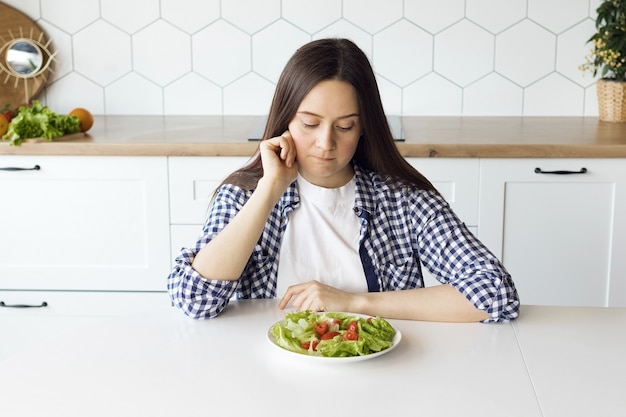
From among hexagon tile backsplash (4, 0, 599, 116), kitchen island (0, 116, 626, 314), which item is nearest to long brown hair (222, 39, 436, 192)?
kitchen island (0, 116, 626, 314)

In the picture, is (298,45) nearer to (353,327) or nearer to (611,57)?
(611,57)

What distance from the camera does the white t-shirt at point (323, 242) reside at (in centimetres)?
181

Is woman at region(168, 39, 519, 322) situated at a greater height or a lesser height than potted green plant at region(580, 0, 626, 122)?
lesser

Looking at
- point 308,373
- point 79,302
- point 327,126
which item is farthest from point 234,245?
point 79,302

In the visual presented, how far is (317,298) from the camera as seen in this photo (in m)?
1.58

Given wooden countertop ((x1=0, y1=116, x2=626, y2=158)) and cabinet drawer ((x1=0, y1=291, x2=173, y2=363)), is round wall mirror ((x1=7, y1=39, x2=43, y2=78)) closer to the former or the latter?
wooden countertop ((x1=0, y1=116, x2=626, y2=158))

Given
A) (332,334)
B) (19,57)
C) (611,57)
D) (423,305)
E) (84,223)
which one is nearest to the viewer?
(332,334)

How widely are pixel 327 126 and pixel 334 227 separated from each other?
26 cm

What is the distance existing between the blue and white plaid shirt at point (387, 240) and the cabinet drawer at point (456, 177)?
780 mm

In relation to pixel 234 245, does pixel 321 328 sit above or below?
below

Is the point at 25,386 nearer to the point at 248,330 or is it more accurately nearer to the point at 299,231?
the point at 248,330

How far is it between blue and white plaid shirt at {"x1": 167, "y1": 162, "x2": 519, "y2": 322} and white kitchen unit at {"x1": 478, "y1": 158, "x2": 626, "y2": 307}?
870 millimetres

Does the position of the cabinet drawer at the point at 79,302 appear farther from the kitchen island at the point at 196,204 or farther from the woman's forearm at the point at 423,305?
the woman's forearm at the point at 423,305

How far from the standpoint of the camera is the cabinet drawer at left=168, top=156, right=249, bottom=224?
8.82ft
